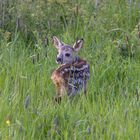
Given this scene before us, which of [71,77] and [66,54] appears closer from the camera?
[71,77]

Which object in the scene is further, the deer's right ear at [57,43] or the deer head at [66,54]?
the deer's right ear at [57,43]

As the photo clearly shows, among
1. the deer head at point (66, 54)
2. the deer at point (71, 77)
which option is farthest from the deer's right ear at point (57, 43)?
the deer at point (71, 77)

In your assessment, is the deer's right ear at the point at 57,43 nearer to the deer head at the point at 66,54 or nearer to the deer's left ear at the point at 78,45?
the deer head at the point at 66,54

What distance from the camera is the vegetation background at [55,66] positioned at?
17.9ft

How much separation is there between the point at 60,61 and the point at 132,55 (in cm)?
106

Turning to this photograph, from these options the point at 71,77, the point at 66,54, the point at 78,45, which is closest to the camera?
the point at 71,77

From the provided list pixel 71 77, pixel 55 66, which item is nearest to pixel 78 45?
pixel 55 66

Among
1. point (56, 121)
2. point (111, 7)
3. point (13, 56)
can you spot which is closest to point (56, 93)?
point (13, 56)

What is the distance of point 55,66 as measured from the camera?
24.6ft

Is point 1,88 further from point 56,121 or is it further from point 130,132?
point 130,132

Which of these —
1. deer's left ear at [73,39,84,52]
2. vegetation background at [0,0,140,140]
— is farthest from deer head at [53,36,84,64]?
vegetation background at [0,0,140,140]

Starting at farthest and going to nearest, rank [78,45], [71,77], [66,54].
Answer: [78,45] → [66,54] → [71,77]

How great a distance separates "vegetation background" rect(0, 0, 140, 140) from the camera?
5.46m

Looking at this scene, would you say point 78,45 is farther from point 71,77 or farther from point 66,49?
point 71,77
